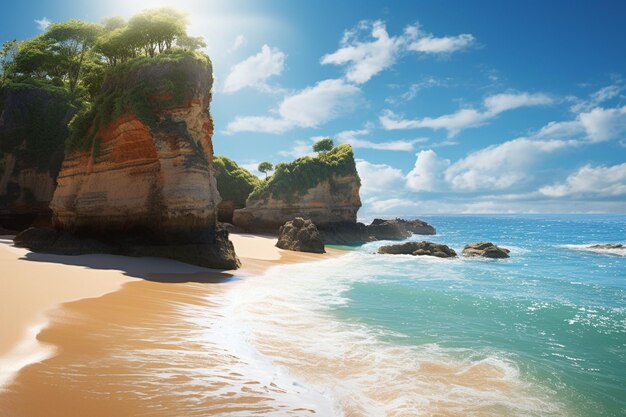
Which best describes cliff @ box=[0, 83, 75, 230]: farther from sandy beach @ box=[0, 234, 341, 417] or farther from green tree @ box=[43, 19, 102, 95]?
sandy beach @ box=[0, 234, 341, 417]

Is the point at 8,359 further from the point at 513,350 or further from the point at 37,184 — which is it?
the point at 37,184

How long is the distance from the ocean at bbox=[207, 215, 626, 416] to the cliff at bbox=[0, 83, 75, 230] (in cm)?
2564

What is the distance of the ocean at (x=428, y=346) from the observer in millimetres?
6035

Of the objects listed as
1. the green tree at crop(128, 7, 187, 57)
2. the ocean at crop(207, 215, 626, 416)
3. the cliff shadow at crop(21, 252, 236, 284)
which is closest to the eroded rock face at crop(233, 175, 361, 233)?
the green tree at crop(128, 7, 187, 57)

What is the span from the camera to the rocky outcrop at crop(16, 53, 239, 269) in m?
18.3

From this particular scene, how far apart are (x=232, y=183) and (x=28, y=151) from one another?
32.3m

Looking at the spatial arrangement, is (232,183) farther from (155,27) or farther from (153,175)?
(153,175)

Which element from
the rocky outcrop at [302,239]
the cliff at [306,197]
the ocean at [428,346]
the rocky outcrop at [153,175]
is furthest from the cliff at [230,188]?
the ocean at [428,346]

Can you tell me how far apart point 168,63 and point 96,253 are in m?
10.3

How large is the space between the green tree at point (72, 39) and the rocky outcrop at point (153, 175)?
2938cm

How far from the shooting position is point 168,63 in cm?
1920

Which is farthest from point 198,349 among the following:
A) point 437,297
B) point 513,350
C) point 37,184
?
point 37,184

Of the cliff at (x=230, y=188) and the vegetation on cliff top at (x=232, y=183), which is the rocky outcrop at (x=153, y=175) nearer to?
the cliff at (x=230, y=188)

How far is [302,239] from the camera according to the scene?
3341 cm
